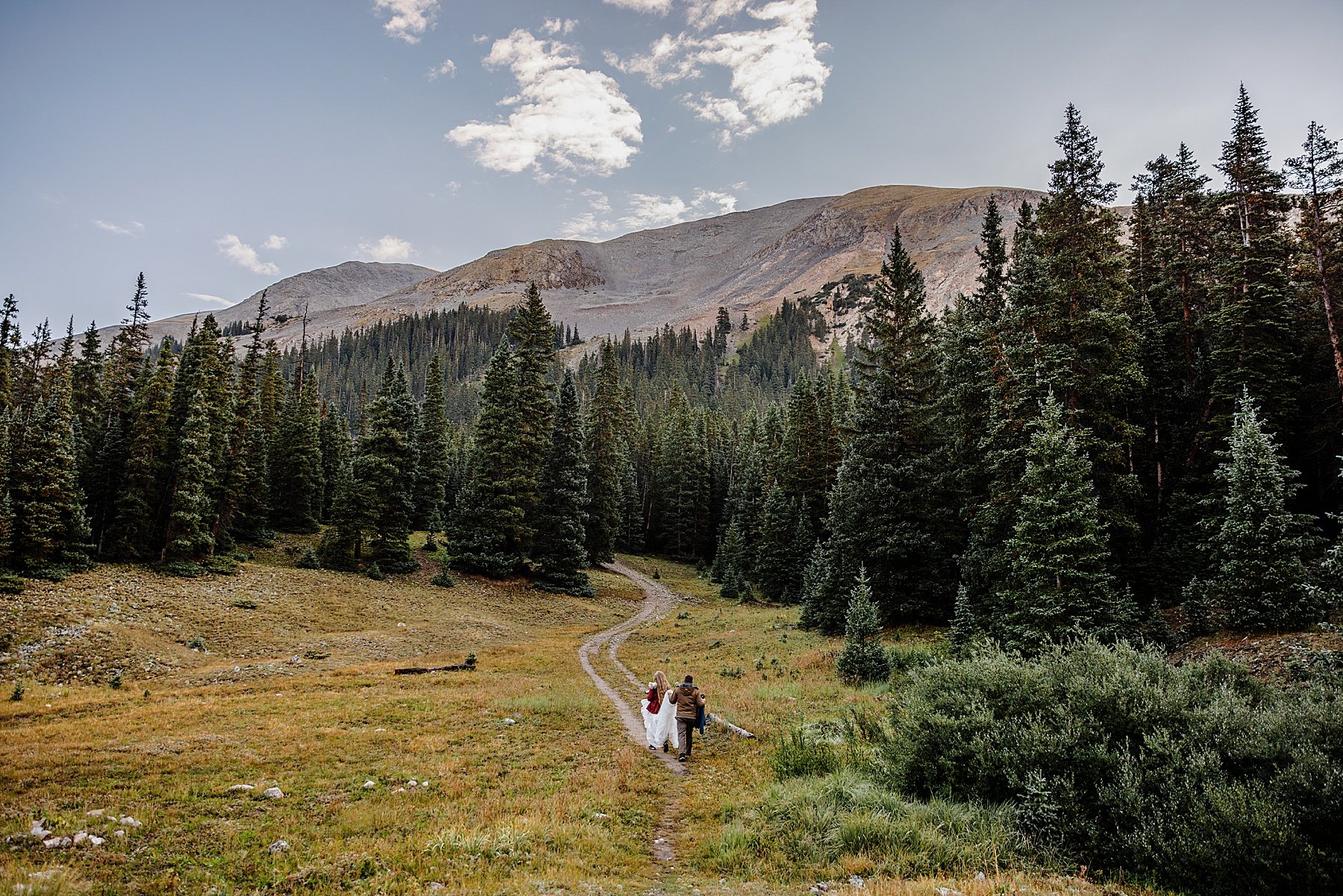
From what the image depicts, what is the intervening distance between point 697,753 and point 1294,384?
32.5 meters

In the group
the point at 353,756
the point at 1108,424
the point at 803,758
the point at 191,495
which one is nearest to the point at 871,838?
the point at 803,758

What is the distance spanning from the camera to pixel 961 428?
99.6 feet

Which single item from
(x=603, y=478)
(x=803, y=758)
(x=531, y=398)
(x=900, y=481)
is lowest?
(x=803, y=758)

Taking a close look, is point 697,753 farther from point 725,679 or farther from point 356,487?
point 356,487

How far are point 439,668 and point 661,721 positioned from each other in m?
14.6

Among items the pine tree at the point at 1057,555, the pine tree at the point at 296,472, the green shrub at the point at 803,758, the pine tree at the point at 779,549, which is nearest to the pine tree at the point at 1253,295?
→ the pine tree at the point at 1057,555

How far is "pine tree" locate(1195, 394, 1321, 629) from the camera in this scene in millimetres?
20062

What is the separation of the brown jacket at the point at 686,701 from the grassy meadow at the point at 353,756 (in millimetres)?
1055

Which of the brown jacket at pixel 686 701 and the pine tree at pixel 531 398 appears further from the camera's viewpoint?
the pine tree at pixel 531 398

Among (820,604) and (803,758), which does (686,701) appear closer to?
(803,758)

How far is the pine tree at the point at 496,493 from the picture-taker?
47094mm

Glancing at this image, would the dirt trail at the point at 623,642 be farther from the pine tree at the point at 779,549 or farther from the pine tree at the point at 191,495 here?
the pine tree at the point at 191,495

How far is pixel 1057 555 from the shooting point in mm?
A: 20547

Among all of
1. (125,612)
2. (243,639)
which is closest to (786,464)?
(243,639)
